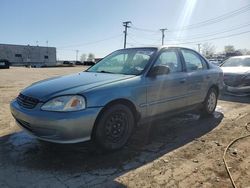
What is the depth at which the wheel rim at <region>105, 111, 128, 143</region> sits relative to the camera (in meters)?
4.05

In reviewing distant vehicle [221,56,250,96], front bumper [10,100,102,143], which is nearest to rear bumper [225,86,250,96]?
distant vehicle [221,56,250,96]

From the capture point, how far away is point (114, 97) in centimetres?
399

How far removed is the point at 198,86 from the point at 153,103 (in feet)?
5.04

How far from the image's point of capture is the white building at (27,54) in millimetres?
68750

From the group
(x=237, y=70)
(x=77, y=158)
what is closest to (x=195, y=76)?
(x=77, y=158)

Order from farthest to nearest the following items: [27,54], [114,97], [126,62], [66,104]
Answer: [27,54] → [126,62] → [114,97] → [66,104]

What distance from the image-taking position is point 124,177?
340 centimetres

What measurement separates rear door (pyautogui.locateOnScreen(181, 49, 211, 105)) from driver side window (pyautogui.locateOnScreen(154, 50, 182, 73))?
25 centimetres

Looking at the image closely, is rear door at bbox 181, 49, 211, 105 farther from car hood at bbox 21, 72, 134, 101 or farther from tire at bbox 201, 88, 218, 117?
car hood at bbox 21, 72, 134, 101

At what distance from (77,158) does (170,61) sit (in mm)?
2463

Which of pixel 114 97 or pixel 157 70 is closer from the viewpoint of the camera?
pixel 114 97

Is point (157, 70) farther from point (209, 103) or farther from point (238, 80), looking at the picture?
point (238, 80)

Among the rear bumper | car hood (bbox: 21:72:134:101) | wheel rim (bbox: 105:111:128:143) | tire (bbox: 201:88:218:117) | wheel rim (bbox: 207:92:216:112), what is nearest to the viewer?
car hood (bbox: 21:72:134:101)

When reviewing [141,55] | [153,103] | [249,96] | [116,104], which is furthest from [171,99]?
[249,96]
